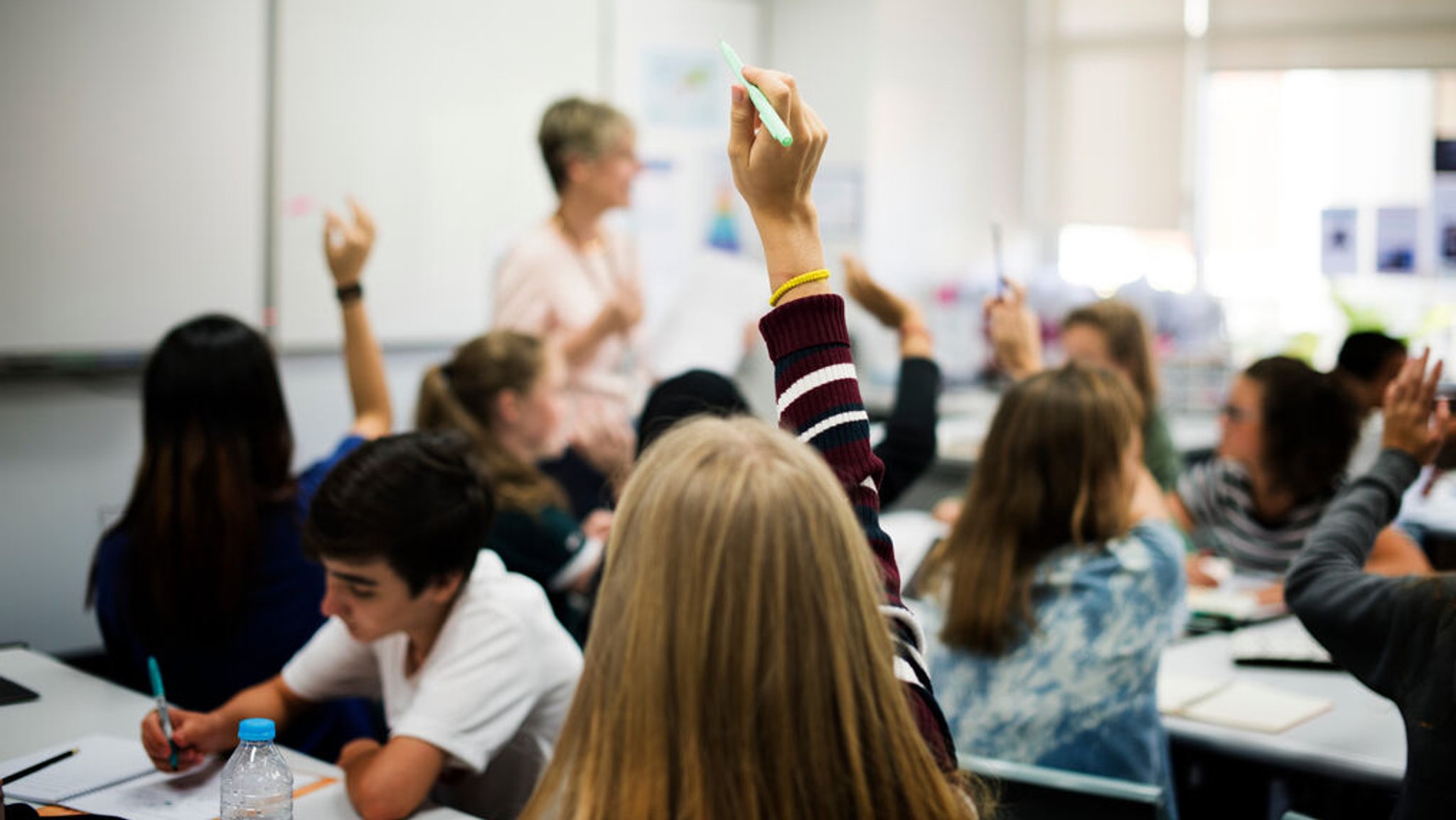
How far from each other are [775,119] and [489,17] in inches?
160

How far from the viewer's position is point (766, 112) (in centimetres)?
113

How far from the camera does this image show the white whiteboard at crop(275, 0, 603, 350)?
4395mm

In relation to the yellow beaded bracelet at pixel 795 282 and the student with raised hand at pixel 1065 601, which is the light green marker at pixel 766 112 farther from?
the student with raised hand at pixel 1065 601

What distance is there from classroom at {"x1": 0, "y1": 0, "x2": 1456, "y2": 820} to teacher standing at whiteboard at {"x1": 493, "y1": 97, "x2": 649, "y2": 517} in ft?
0.04

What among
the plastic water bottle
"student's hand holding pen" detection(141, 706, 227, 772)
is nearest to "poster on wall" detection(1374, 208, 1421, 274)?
"student's hand holding pen" detection(141, 706, 227, 772)

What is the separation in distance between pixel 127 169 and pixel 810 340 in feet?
10.9

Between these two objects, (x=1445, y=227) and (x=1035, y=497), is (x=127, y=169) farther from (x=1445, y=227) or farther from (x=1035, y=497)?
(x=1445, y=227)

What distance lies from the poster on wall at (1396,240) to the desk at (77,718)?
16.9 ft

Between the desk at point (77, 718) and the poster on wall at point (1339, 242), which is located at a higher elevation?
the poster on wall at point (1339, 242)

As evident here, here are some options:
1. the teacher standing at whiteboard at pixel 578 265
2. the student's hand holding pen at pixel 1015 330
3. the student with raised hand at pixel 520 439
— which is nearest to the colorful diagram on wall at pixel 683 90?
the teacher standing at whiteboard at pixel 578 265

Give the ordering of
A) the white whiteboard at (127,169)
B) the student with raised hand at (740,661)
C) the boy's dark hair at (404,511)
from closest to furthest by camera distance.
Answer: the student with raised hand at (740,661)
the boy's dark hair at (404,511)
the white whiteboard at (127,169)

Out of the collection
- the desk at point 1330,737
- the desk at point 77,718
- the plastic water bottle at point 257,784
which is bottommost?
the desk at point 1330,737

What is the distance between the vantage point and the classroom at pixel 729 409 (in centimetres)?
114

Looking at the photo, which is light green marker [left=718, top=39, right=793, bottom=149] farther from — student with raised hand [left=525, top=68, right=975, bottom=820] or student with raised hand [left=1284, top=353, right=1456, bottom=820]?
student with raised hand [left=1284, top=353, right=1456, bottom=820]
